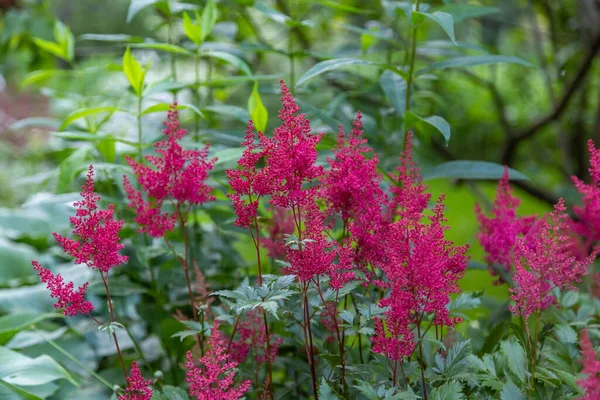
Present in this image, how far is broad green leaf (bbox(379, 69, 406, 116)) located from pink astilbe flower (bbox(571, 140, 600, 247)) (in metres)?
0.46

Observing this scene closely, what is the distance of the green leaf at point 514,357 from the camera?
125 cm

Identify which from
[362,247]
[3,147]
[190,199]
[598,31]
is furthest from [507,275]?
[3,147]

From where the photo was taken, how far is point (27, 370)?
1.58 metres

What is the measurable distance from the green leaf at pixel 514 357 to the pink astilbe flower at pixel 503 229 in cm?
16

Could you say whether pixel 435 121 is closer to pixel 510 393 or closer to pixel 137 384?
pixel 510 393

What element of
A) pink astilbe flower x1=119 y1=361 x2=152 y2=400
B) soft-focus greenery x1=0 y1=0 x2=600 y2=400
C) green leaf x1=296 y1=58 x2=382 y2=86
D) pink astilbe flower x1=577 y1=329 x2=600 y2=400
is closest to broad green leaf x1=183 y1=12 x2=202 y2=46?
soft-focus greenery x1=0 y1=0 x2=600 y2=400

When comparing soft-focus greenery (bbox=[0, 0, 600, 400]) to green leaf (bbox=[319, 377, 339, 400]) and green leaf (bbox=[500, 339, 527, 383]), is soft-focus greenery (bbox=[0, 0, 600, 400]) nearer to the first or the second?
green leaf (bbox=[500, 339, 527, 383])

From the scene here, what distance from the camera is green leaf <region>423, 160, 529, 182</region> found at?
5.07 ft

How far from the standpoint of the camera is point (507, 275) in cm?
142

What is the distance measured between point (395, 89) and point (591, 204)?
22.1 inches

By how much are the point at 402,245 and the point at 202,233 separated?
1061 mm

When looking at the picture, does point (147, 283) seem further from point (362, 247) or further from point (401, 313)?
point (401, 313)

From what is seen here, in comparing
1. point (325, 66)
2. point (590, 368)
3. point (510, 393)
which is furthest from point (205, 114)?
point (590, 368)

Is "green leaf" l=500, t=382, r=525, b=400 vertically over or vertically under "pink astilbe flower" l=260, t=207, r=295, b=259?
under
